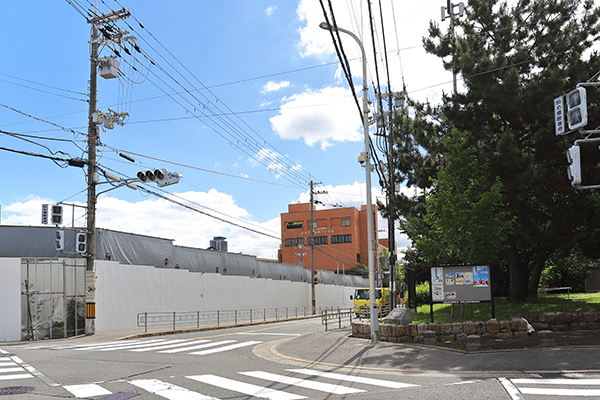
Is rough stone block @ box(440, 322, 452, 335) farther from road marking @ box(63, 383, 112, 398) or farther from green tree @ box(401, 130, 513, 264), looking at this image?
road marking @ box(63, 383, 112, 398)

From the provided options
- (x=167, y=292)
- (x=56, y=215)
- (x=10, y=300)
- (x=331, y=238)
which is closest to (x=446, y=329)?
(x=56, y=215)

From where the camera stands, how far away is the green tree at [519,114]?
62.7 ft

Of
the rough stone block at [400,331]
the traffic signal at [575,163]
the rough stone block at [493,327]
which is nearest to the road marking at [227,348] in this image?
the rough stone block at [400,331]

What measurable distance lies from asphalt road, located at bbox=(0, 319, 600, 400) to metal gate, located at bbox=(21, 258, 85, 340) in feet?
27.2

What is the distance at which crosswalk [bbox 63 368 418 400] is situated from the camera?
869cm

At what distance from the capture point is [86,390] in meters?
9.12

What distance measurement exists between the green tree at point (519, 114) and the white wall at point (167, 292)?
16158 millimetres

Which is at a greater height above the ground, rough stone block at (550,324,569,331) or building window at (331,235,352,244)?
building window at (331,235,352,244)

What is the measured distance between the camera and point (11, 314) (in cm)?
2286

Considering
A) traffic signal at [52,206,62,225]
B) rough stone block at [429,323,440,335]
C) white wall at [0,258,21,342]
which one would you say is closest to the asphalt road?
rough stone block at [429,323,440,335]

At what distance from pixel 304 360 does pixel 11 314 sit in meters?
16.8

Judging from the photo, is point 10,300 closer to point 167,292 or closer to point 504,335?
point 167,292

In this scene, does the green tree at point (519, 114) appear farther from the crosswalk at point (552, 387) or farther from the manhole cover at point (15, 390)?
the manhole cover at point (15, 390)

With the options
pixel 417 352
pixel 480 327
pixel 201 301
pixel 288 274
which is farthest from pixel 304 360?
pixel 288 274
